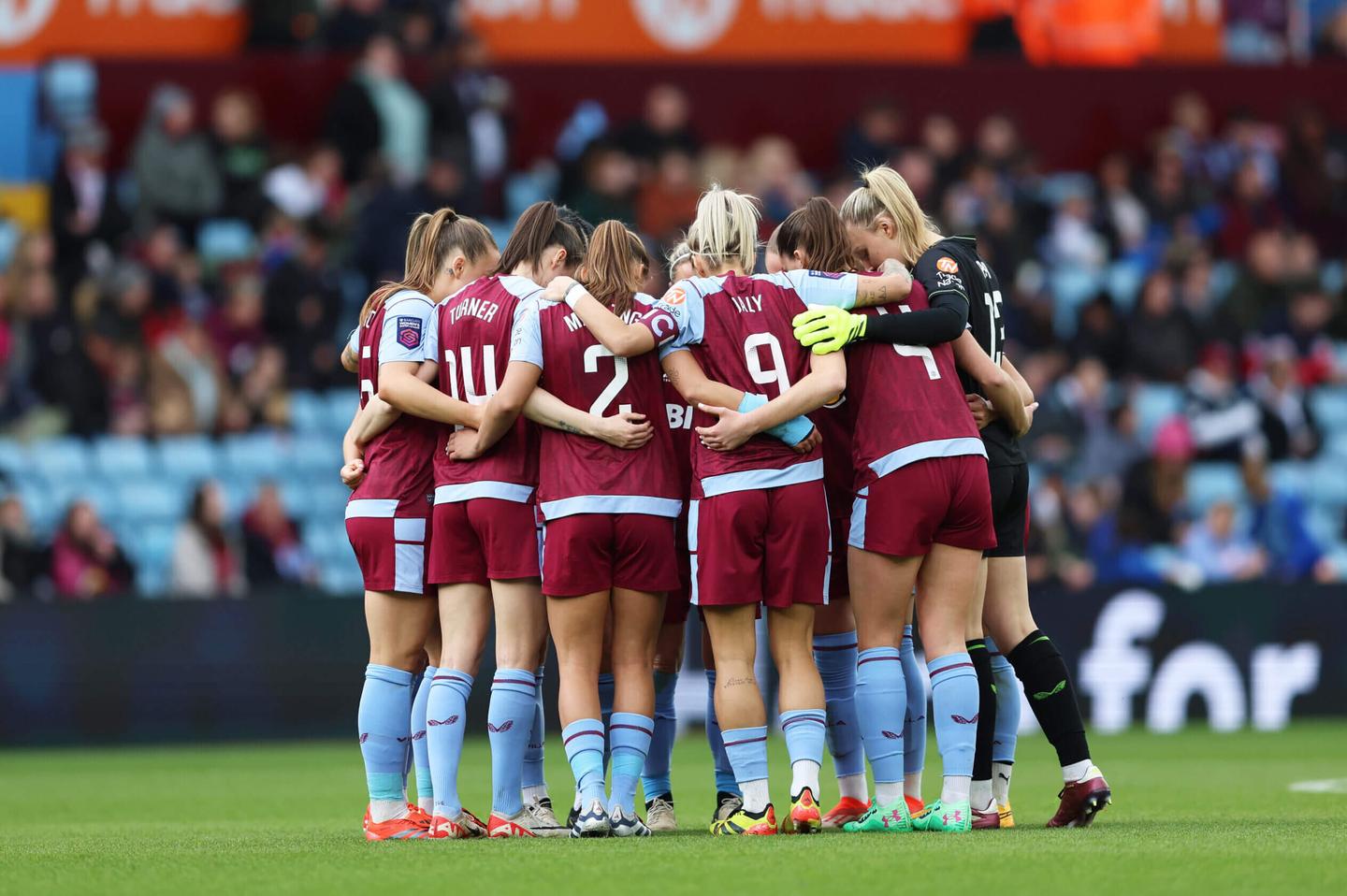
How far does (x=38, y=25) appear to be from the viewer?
60.3 feet

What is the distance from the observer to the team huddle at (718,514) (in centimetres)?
723

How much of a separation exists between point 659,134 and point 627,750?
38.7 feet

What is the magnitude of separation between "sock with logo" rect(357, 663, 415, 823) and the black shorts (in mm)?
2368

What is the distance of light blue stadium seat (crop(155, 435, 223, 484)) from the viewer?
15.6 metres

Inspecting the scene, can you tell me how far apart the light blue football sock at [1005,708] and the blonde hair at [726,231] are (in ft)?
6.08

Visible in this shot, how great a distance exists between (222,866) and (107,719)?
7756 millimetres

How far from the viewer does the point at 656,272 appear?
16.1 meters

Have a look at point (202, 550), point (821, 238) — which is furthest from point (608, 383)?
point (202, 550)

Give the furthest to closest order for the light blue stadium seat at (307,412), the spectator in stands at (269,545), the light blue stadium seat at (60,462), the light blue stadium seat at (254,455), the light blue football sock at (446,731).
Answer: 1. the light blue stadium seat at (307,412)
2. the light blue stadium seat at (254,455)
3. the light blue stadium seat at (60,462)
4. the spectator in stands at (269,545)
5. the light blue football sock at (446,731)

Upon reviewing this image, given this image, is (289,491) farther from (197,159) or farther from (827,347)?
(827,347)

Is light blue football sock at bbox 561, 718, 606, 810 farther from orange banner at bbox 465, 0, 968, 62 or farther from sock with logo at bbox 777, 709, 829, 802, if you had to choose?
orange banner at bbox 465, 0, 968, 62

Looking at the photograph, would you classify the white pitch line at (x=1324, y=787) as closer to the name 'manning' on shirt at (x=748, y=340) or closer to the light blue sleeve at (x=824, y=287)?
the name 'manning' on shirt at (x=748, y=340)

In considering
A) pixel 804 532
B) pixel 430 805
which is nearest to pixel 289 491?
pixel 430 805

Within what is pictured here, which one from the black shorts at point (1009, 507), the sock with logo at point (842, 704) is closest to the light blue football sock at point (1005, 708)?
the black shorts at point (1009, 507)
